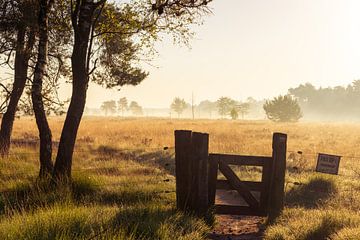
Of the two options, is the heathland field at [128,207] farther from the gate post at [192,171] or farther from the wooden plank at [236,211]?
the wooden plank at [236,211]

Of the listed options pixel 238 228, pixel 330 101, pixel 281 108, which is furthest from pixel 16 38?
pixel 330 101

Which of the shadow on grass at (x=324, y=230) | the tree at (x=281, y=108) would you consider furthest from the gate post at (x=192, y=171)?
the tree at (x=281, y=108)

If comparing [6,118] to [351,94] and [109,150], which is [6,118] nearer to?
[109,150]

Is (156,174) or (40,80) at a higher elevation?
(40,80)

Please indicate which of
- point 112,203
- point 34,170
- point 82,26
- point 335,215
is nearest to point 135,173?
point 34,170

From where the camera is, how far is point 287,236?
631 cm

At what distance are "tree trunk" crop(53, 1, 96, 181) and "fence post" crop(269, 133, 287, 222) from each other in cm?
450

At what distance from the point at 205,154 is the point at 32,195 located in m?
3.71

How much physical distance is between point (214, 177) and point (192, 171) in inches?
30.0

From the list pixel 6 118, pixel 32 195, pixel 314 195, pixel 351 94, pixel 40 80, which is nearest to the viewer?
pixel 32 195

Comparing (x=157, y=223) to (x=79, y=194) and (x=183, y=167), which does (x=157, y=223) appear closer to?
(x=183, y=167)

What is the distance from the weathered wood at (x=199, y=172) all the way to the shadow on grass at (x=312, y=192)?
10.8 feet

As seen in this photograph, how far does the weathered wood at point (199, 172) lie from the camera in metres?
7.00

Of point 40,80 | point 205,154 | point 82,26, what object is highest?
point 82,26
